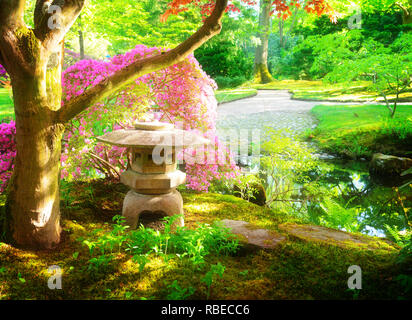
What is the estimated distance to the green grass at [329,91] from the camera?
653 inches

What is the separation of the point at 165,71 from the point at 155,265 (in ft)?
9.55

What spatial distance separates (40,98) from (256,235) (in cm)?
226

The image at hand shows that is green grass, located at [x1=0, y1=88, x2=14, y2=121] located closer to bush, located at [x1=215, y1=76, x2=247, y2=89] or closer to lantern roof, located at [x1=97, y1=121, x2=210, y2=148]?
lantern roof, located at [x1=97, y1=121, x2=210, y2=148]

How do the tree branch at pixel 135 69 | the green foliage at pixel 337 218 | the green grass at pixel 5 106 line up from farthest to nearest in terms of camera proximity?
the green grass at pixel 5 106
the green foliage at pixel 337 218
the tree branch at pixel 135 69

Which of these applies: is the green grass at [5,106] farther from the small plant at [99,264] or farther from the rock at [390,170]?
the rock at [390,170]

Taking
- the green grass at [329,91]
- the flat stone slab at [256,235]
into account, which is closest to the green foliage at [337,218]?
the flat stone slab at [256,235]

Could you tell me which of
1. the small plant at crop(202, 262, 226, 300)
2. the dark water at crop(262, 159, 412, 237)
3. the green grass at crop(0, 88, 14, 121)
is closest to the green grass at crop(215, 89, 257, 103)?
the green grass at crop(0, 88, 14, 121)

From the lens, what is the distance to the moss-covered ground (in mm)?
Answer: 2113

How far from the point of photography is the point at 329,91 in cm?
2100

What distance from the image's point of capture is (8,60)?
7.78 ft

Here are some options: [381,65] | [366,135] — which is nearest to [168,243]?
[366,135]

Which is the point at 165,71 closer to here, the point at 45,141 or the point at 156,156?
the point at 156,156

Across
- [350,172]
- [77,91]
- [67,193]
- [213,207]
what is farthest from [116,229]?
[350,172]

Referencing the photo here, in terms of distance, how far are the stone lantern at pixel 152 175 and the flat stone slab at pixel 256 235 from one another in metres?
0.65
